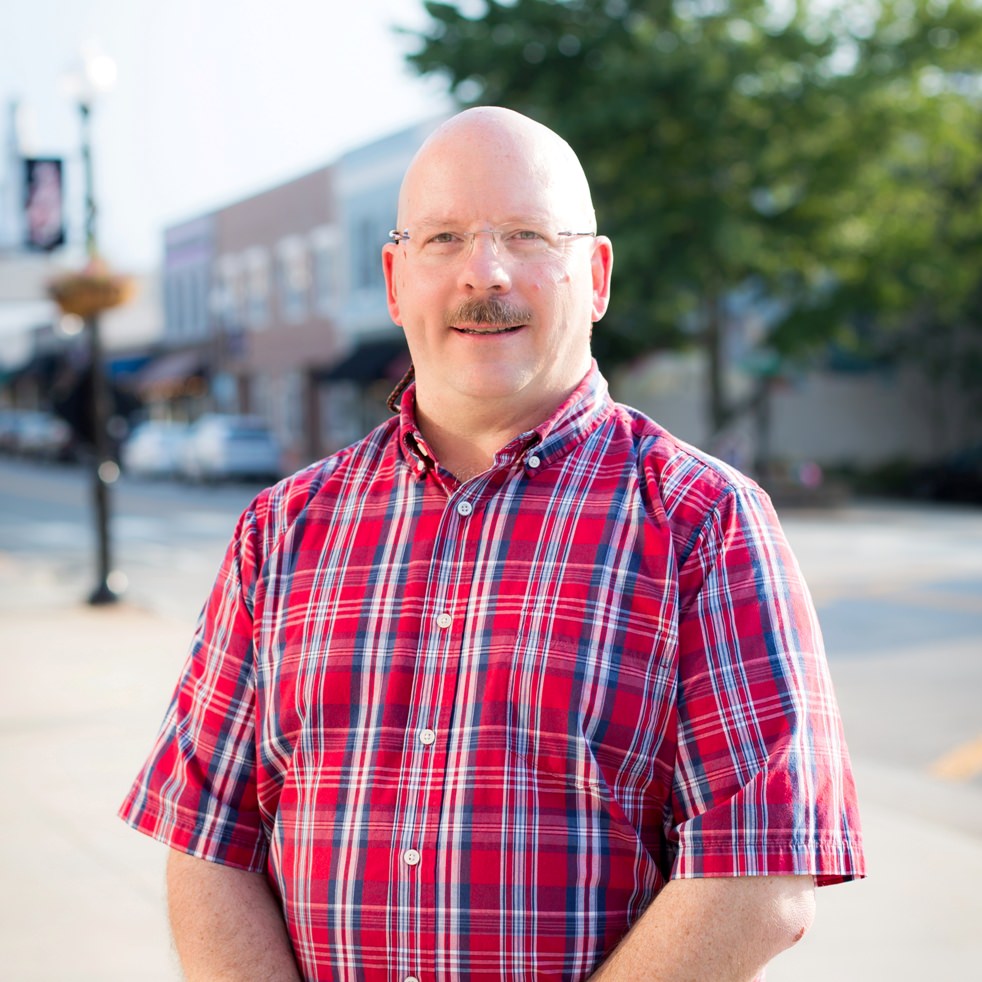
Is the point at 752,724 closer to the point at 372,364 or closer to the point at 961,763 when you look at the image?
the point at 961,763

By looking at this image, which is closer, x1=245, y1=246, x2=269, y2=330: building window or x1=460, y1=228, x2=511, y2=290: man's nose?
x1=460, y1=228, x2=511, y2=290: man's nose

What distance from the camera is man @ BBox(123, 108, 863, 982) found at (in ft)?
5.85

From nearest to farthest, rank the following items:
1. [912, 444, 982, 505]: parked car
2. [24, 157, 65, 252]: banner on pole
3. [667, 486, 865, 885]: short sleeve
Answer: [667, 486, 865, 885]: short sleeve → [24, 157, 65, 252]: banner on pole → [912, 444, 982, 505]: parked car

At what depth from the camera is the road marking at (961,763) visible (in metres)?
6.52

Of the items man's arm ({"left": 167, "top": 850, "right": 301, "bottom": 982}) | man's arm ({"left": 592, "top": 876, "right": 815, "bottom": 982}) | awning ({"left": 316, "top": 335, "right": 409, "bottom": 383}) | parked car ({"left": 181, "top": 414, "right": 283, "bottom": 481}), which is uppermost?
awning ({"left": 316, "top": 335, "right": 409, "bottom": 383})

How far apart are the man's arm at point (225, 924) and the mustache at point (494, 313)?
867 mm

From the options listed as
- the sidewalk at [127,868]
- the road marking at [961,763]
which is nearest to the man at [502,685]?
the sidewalk at [127,868]

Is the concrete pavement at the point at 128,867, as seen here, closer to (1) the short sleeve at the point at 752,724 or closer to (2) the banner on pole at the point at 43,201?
(1) the short sleeve at the point at 752,724

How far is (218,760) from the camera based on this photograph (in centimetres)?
206

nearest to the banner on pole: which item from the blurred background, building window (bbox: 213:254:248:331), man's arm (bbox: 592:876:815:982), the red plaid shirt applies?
the blurred background

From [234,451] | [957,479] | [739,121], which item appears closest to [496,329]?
[739,121]

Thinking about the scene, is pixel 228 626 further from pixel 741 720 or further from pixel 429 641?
pixel 741 720

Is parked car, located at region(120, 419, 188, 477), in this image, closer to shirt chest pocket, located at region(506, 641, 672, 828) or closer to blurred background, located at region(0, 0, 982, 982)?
blurred background, located at region(0, 0, 982, 982)

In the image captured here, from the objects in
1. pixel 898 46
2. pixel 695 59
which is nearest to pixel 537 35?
pixel 695 59
